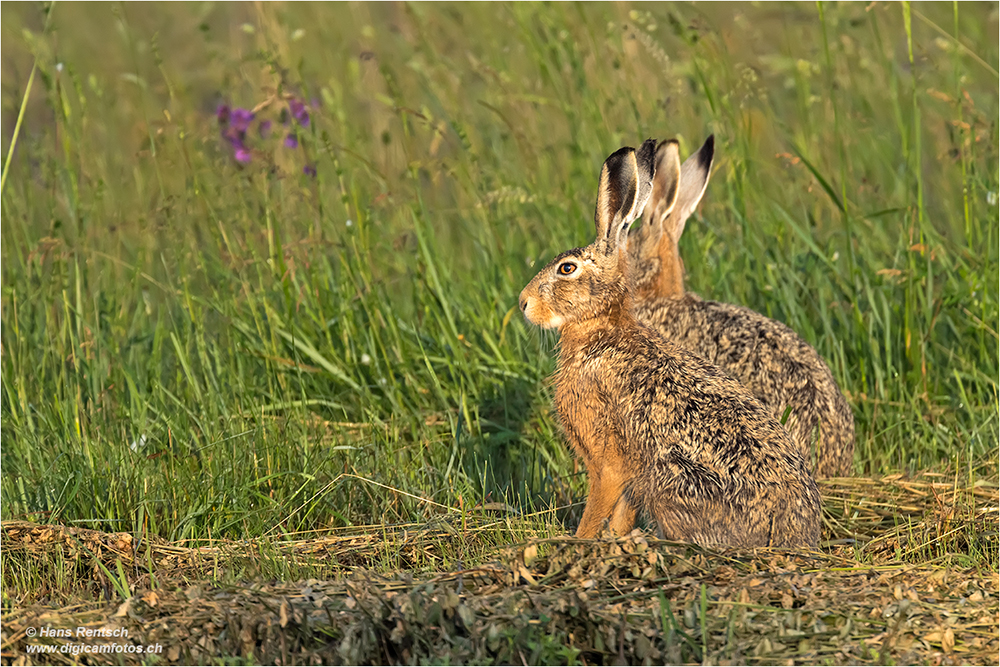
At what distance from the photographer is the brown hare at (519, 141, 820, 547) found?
460 cm

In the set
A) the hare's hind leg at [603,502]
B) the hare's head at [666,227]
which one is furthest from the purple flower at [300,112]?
the hare's hind leg at [603,502]

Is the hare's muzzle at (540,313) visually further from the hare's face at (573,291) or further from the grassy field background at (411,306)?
the grassy field background at (411,306)

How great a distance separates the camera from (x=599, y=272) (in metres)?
5.50

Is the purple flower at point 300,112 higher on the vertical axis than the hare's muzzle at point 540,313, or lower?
higher

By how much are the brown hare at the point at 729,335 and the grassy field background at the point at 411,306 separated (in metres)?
0.23

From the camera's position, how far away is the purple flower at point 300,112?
261 inches

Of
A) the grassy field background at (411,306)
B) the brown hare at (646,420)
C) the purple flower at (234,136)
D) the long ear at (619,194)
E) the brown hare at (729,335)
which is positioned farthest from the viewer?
the purple flower at (234,136)

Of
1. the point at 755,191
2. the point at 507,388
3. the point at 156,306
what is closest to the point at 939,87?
the point at 755,191

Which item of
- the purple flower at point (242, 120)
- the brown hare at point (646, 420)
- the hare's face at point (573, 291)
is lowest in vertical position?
the brown hare at point (646, 420)

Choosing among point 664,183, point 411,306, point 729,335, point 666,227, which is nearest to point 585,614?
point 729,335

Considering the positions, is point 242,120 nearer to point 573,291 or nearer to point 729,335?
point 573,291

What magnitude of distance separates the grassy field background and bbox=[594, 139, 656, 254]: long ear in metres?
0.78

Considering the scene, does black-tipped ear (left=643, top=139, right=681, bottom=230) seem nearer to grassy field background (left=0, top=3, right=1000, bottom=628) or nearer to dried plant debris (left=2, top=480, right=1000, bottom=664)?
grassy field background (left=0, top=3, right=1000, bottom=628)

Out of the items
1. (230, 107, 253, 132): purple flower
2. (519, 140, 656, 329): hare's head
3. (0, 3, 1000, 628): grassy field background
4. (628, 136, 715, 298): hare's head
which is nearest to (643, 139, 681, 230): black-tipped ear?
(628, 136, 715, 298): hare's head
